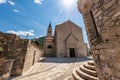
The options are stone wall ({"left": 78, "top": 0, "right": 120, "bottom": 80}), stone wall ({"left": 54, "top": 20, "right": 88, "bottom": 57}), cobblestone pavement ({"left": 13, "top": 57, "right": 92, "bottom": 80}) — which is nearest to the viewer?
stone wall ({"left": 78, "top": 0, "right": 120, "bottom": 80})

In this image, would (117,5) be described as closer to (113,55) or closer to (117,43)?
(117,43)

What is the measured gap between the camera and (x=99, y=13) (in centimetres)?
246

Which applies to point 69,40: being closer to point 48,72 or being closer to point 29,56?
point 29,56

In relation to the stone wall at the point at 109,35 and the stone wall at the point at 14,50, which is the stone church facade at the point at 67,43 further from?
the stone wall at the point at 109,35

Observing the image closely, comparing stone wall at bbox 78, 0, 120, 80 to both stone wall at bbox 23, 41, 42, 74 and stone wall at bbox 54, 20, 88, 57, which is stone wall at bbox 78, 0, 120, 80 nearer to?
stone wall at bbox 23, 41, 42, 74

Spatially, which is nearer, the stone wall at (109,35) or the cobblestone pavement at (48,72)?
the stone wall at (109,35)

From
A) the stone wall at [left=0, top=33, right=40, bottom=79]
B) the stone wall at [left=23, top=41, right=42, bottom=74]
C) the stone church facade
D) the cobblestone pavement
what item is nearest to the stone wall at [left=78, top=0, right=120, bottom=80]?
the cobblestone pavement

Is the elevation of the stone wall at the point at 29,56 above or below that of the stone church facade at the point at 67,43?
below

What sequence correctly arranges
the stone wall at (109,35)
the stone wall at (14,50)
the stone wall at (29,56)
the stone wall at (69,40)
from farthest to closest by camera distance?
the stone wall at (69,40), the stone wall at (29,56), the stone wall at (14,50), the stone wall at (109,35)

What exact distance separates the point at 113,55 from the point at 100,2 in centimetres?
149

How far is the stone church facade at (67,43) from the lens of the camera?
18.4 meters

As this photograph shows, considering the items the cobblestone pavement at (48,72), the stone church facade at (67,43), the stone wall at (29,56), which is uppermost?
the stone church facade at (67,43)

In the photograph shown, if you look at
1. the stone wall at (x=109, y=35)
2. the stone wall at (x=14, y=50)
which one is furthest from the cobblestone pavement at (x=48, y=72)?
the stone wall at (x=109, y=35)

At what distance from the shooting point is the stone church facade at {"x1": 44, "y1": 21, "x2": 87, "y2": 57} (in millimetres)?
18375
